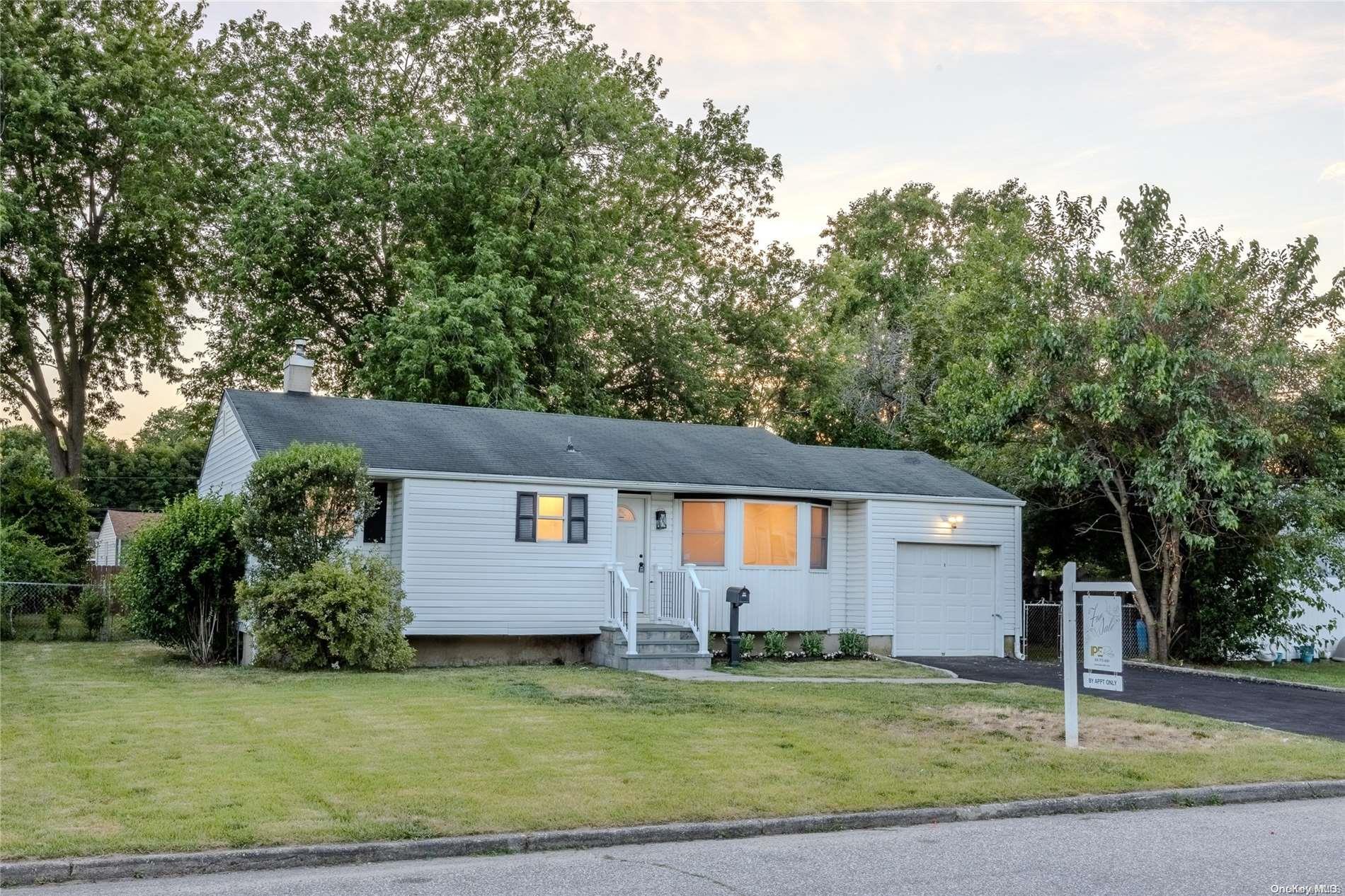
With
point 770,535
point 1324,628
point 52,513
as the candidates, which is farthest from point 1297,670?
point 52,513

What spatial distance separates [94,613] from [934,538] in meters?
15.2

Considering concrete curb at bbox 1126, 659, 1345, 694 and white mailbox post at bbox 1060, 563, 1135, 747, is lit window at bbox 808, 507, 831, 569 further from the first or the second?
white mailbox post at bbox 1060, 563, 1135, 747

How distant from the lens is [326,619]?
15375 millimetres

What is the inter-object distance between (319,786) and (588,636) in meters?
→ 10.6

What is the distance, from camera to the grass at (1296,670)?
18.5m

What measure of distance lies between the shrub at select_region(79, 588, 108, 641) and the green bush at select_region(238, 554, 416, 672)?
7589 millimetres

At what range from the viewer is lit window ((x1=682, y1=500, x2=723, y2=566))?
776 inches

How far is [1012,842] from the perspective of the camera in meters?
7.46

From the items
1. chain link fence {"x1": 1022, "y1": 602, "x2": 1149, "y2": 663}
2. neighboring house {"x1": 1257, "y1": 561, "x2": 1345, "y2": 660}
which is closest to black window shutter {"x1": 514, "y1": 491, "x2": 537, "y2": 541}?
chain link fence {"x1": 1022, "y1": 602, "x2": 1149, "y2": 663}

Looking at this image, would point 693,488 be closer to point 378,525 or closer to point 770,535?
point 770,535

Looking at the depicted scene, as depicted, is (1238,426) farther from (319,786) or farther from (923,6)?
(319,786)

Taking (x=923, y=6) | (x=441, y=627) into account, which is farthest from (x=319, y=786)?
(x=923, y=6)

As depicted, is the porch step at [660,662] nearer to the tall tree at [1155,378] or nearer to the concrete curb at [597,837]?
the tall tree at [1155,378]

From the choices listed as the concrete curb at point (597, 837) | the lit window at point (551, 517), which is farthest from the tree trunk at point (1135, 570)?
the concrete curb at point (597, 837)
